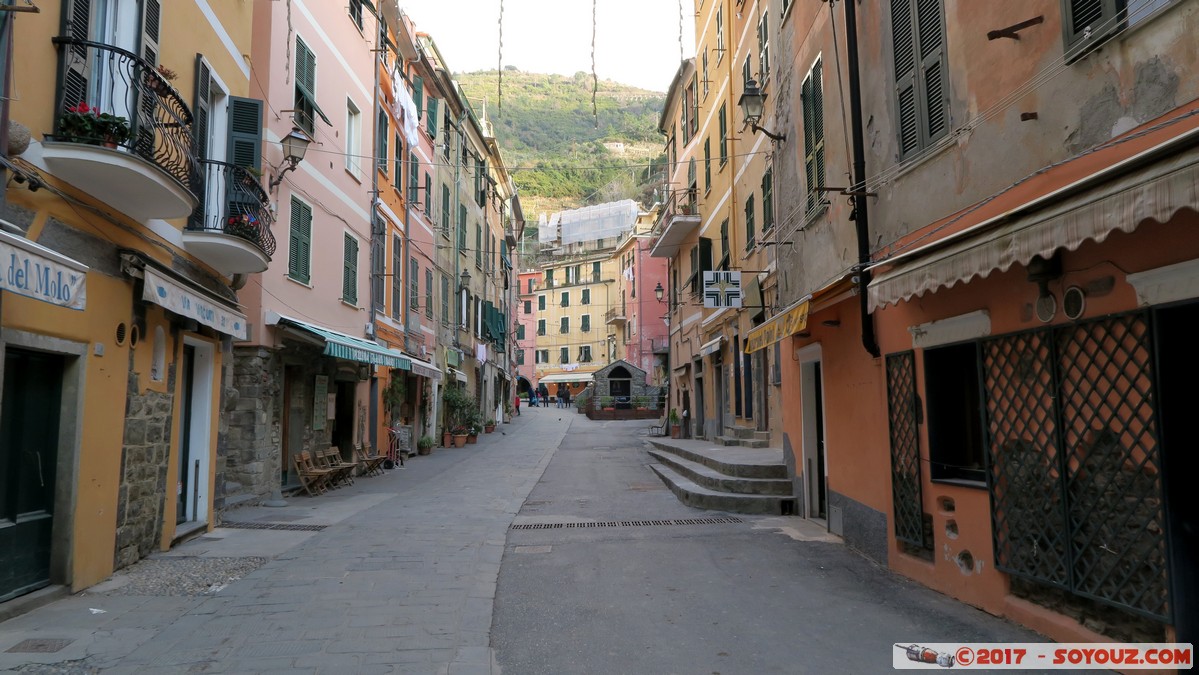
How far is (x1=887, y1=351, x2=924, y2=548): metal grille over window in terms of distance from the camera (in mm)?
6660

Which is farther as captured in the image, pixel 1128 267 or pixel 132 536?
pixel 132 536

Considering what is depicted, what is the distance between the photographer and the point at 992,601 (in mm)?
5609

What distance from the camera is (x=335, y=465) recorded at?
14.1 meters

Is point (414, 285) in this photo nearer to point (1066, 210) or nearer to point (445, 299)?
point (445, 299)

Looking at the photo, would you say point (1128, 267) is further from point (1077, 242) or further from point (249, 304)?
point (249, 304)

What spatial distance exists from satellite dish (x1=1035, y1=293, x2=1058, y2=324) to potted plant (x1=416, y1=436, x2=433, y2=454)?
728 inches

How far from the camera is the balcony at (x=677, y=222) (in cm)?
2278

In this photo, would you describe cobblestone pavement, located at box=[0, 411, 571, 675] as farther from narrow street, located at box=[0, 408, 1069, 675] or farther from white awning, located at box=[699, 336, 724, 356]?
white awning, located at box=[699, 336, 724, 356]

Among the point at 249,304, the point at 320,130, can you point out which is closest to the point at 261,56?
the point at 320,130

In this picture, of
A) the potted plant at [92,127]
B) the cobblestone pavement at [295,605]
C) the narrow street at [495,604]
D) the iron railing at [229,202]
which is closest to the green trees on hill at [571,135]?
the iron railing at [229,202]

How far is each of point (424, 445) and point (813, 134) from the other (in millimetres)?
15397

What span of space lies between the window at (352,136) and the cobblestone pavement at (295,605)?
26.7ft

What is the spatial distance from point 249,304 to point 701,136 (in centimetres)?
1478

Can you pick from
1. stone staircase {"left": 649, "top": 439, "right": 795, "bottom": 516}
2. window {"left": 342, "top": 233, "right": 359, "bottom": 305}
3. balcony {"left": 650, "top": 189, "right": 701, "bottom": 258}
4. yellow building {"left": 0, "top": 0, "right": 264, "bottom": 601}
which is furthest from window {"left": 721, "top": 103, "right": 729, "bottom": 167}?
yellow building {"left": 0, "top": 0, "right": 264, "bottom": 601}
